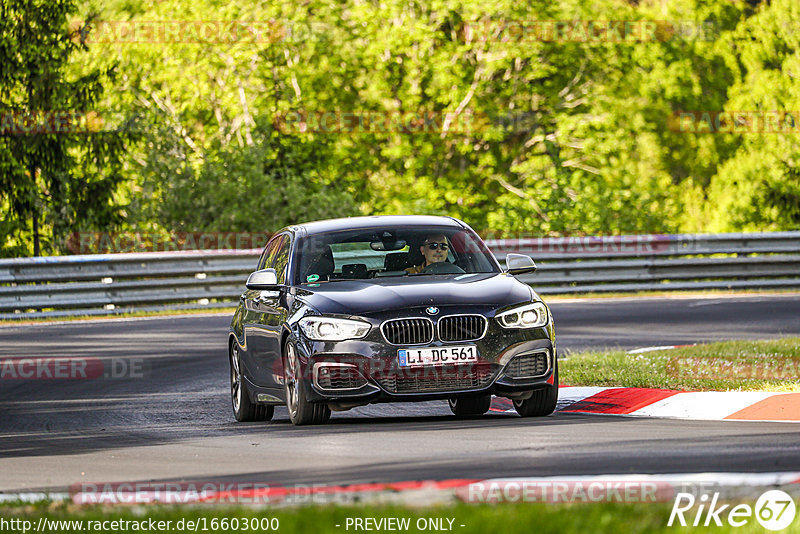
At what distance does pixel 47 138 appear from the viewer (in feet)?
107

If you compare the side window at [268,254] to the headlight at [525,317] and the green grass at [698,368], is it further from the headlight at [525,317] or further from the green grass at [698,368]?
the headlight at [525,317]

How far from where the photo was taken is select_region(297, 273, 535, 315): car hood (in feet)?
32.6

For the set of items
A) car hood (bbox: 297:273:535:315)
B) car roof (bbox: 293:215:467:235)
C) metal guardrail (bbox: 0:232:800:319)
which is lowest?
metal guardrail (bbox: 0:232:800:319)

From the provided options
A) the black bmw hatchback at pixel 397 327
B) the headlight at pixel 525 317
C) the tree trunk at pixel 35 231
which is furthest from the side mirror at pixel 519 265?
the tree trunk at pixel 35 231

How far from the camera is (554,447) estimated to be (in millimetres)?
8555

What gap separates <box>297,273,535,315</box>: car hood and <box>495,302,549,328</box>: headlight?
0.23 ft

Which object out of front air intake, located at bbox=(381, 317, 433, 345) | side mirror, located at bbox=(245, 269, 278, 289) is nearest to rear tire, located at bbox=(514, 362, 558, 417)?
front air intake, located at bbox=(381, 317, 433, 345)

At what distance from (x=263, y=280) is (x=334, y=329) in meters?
1.24

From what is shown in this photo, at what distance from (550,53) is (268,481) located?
35498 mm

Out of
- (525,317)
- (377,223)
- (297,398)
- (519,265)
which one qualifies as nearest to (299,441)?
(297,398)

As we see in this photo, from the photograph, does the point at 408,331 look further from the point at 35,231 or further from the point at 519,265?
the point at 35,231

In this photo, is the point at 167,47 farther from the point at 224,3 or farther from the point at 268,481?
the point at 268,481

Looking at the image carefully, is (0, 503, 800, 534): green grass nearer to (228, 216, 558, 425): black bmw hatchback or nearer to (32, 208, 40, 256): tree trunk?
(228, 216, 558, 425): black bmw hatchback

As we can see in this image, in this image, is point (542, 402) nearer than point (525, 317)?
No
